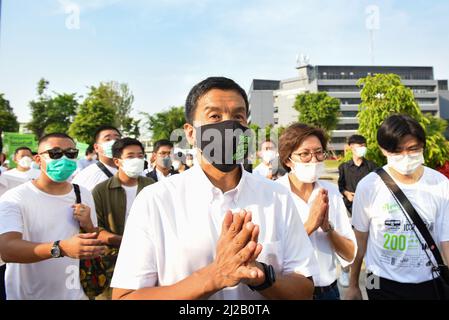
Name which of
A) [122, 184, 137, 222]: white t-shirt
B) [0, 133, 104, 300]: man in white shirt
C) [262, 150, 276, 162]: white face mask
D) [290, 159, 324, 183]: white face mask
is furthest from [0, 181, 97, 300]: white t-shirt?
[262, 150, 276, 162]: white face mask

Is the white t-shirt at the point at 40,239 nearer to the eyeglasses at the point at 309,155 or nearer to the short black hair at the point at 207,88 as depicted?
the short black hair at the point at 207,88

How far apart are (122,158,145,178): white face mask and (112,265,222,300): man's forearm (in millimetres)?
2363

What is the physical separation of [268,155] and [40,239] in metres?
4.16

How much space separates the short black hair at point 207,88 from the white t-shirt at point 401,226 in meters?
1.44

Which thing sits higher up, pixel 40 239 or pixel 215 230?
pixel 215 230

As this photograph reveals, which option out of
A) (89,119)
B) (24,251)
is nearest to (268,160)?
(24,251)

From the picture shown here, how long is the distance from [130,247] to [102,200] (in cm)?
→ 209

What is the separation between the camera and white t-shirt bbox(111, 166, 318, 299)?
137cm

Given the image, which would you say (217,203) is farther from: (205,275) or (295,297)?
(295,297)

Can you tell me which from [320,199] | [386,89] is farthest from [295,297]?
[386,89]

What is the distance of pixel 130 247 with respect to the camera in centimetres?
136

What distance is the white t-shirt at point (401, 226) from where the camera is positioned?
7.57ft

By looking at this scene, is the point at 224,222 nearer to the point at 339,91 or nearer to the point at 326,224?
the point at 326,224

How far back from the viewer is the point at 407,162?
8.14 ft
